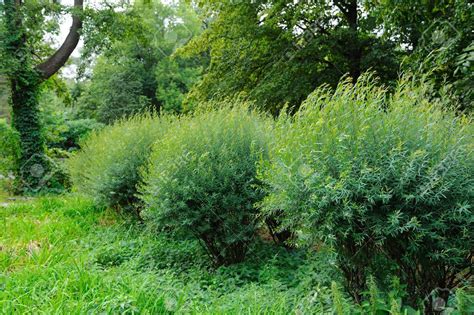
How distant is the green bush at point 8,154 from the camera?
9.32m

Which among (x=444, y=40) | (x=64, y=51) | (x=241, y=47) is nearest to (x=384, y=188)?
(x=444, y=40)

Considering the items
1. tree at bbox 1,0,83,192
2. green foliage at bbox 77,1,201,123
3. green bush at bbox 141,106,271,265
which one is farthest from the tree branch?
green foliage at bbox 77,1,201,123

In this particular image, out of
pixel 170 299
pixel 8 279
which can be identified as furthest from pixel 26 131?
pixel 170 299

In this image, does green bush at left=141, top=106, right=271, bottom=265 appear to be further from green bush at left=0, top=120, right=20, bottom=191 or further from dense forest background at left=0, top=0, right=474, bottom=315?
green bush at left=0, top=120, right=20, bottom=191

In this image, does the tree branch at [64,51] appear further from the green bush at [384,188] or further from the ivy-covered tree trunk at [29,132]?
the green bush at [384,188]

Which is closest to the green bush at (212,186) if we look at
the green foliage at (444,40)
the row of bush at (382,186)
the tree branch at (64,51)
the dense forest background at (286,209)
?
the dense forest background at (286,209)

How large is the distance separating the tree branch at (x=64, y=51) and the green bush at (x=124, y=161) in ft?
18.8

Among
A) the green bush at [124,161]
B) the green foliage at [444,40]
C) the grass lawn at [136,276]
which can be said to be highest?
the green foliage at [444,40]

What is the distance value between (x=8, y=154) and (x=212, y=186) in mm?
8187

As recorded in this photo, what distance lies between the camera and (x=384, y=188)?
2.47 meters

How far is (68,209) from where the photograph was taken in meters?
6.87

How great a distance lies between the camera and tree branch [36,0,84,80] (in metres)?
11.0

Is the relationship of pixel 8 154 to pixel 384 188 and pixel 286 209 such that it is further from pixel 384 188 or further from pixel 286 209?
pixel 384 188

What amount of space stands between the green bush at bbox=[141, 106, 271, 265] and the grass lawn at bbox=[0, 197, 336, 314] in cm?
34
